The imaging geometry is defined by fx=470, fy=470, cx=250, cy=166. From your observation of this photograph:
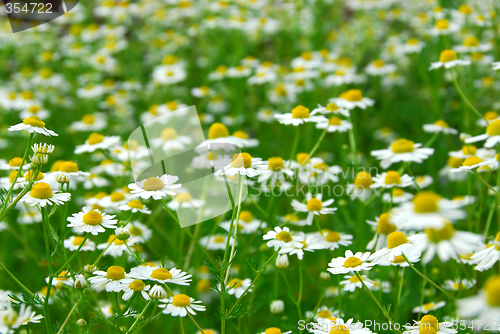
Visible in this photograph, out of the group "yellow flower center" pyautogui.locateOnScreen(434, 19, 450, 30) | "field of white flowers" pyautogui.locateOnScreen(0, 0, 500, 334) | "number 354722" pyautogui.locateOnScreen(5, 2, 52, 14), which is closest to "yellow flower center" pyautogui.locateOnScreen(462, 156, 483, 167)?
"field of white flowers" pyautogui.locateOnScreen(0, 0, 500, 334)

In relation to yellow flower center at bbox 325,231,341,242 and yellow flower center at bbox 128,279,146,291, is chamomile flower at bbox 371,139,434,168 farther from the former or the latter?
yellow flower center at bbox 128,279,146,291

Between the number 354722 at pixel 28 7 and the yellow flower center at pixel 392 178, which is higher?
the number 354722 at pixel 28 7

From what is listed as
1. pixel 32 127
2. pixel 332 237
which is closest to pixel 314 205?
pixel 332 237

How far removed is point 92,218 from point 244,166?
0.50 meters

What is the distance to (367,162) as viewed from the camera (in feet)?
11.3

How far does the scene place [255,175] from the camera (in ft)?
4.82

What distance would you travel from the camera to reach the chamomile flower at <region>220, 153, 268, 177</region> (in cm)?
145

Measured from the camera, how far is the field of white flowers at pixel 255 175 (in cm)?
141

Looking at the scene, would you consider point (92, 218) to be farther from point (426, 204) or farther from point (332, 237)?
point (426, 204)

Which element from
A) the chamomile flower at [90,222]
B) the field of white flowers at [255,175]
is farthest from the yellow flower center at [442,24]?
the chamomile flower at [90,222]

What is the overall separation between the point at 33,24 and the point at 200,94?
244 cm

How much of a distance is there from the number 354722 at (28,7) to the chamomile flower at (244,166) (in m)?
4.16

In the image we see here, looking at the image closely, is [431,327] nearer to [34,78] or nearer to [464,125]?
[464,125]

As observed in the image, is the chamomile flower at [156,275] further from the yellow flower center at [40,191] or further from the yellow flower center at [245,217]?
the yellow flower center at [245,217]
